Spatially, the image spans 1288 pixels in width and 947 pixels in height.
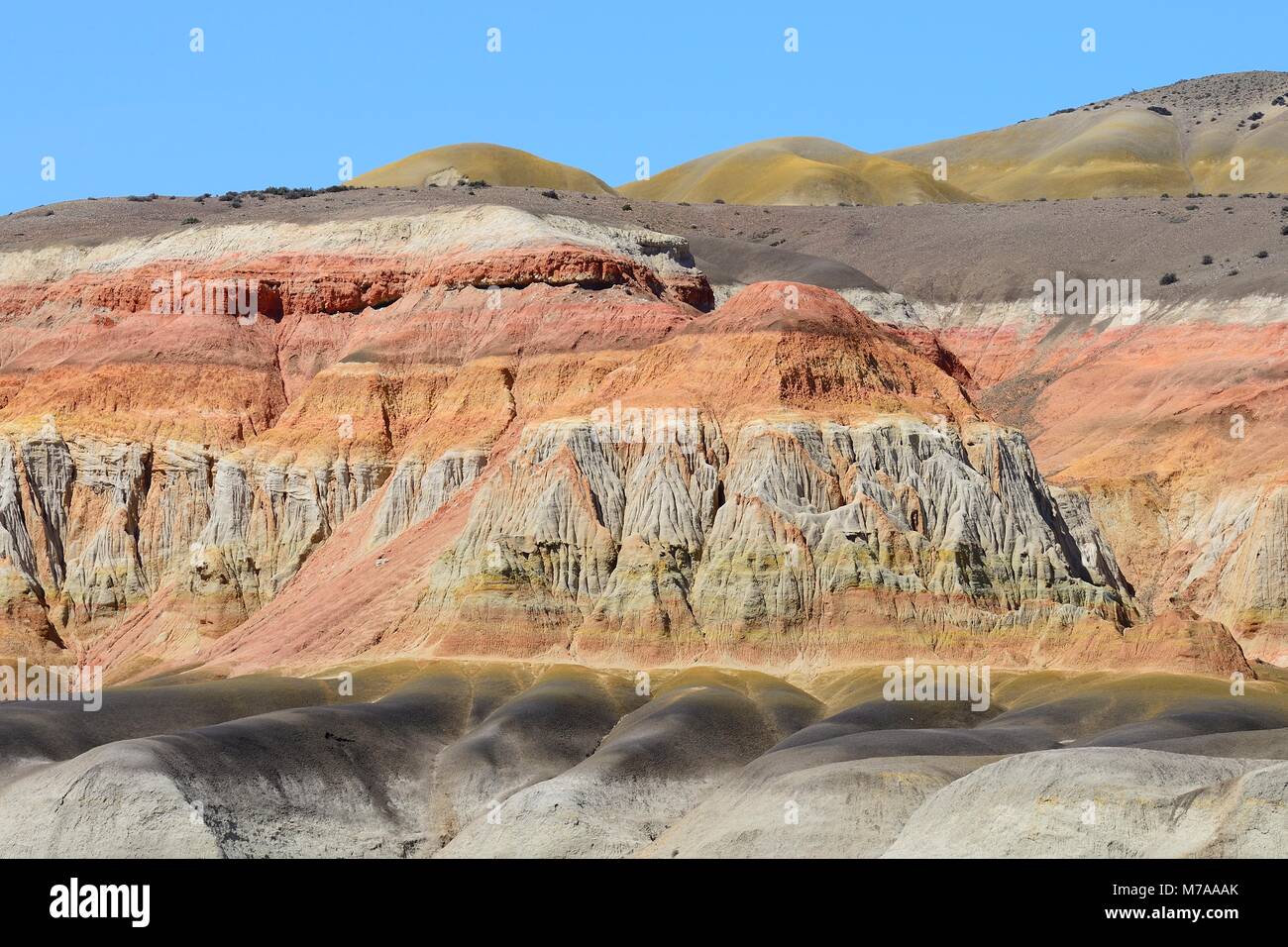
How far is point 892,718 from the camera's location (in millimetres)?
72312

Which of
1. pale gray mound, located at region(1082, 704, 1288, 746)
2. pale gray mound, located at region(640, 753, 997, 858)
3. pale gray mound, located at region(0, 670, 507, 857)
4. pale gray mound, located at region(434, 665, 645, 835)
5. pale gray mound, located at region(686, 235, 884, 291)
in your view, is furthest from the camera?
pale gray mound, located at region(686, 235, 884, 291)

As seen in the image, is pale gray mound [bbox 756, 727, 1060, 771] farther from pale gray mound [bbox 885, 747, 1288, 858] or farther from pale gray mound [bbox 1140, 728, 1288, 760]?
pale gray mound [bbox 885, 747, 1288, 858]

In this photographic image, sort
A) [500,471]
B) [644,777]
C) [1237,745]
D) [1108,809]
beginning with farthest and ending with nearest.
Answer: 1. [500,471]
2. [644,777]
3. [1237,745]
4. [1108,809]

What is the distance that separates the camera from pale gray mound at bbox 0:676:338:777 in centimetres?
7206

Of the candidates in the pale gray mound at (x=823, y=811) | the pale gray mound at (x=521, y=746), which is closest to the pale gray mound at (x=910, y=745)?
the pale gray mound at (x=823, y=811)

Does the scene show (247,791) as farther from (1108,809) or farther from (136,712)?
(1108,809)

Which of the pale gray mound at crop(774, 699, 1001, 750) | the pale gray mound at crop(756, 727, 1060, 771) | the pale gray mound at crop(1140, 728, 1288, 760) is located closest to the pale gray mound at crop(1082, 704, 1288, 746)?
the pale gray mound at crop(756, 727, 1060, 771)

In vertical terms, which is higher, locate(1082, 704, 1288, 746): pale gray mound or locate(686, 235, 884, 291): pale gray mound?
locate(686, 235, 884, 291): pale gray mound

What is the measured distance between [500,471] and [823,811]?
1334 inches

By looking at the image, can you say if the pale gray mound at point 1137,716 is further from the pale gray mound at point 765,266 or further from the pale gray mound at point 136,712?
the pale gray mound at point 765,266

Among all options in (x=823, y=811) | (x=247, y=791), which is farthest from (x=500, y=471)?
(x=823, y=811)

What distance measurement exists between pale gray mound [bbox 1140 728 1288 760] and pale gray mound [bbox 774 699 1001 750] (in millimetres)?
10663

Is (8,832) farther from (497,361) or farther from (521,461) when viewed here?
(497,361)

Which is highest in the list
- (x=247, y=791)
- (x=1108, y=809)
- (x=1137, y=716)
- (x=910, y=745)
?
(x=1108, y=809)
